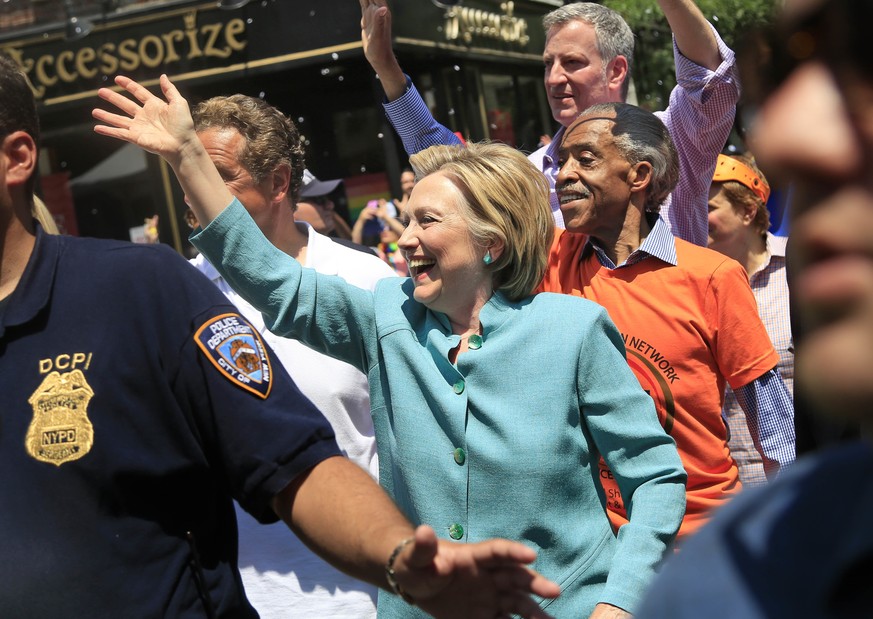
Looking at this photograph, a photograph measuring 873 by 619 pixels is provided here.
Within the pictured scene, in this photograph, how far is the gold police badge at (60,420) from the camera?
1.90 metres

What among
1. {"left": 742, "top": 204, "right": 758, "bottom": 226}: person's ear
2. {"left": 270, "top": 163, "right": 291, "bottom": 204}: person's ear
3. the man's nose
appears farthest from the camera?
{"left": 742, "top": 204, "right": 758, "bottom": 226}: person's ear

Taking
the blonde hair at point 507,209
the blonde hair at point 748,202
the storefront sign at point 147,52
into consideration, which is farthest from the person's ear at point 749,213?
the storefront sign at point 147,52

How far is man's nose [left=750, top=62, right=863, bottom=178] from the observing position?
0.83m

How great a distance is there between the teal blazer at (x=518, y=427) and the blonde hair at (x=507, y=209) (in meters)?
0.16

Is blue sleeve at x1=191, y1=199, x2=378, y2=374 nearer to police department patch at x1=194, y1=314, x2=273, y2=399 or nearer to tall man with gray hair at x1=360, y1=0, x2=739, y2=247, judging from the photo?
police department patch at x1=194, y1=314, x2=273, y2=399

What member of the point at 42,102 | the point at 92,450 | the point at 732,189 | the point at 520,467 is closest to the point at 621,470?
the point at 520,467

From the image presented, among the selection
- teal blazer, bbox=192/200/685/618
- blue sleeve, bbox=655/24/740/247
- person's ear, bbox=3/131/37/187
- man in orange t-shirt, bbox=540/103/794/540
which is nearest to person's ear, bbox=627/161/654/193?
man in orange t-shirt, bbox=540/103/794/540

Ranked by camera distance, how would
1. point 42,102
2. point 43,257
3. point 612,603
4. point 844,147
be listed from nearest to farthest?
1. point 844,147
2. point 43,257
3. point 612,603
4. point 42,102

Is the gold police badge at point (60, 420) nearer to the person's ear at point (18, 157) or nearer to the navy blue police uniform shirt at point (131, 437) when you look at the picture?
the navy blue police uniform shirt at point (131, 437)

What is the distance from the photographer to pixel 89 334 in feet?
6.45

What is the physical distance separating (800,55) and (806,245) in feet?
0.47

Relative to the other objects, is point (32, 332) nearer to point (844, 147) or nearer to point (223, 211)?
point (223, 211)

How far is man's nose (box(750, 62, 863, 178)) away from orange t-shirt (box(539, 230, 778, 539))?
2.43m

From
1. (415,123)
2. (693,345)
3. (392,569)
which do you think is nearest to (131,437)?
(392,569)
